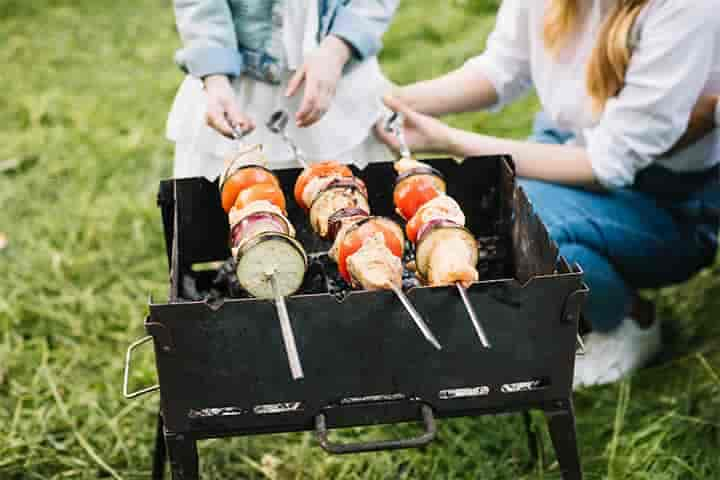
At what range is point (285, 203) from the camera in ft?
6.89

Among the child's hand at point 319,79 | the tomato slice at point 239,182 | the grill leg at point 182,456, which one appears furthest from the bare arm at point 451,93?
the grill leg at point 182,456

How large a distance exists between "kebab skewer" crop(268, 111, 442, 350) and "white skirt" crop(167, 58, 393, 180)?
0.26 m

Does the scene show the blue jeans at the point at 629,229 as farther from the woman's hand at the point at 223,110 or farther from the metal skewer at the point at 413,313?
the metal skewer at the point at 413,313

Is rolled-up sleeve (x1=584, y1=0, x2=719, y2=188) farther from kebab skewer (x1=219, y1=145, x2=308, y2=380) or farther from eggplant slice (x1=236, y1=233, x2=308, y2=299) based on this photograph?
eggplant slice (x1=236, y1=233, x2=308, y2=299)

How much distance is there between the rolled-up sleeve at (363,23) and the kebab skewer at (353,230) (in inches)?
13.5

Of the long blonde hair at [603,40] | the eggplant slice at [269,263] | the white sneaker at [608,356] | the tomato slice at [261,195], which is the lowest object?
the white sneaker at [608,356]

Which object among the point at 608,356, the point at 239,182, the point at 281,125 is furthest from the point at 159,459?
the point at 608,356

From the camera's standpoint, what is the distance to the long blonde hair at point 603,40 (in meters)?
2.35

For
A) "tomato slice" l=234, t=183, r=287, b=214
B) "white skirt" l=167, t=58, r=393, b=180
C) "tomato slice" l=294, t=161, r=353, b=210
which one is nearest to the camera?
"tomato slice" l=234, t=183, r=287, b=214

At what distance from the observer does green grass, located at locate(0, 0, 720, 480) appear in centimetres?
252

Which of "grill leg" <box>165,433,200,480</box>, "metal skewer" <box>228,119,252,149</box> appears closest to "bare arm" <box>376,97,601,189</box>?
"metal skewer" <box>228,119,252,149</box>

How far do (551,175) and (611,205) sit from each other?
209 mm

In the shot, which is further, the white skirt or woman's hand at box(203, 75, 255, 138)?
the white skirt

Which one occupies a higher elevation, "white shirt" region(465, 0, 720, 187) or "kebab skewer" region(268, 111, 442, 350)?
"white shirt" region(465, 0, 720, 187)
